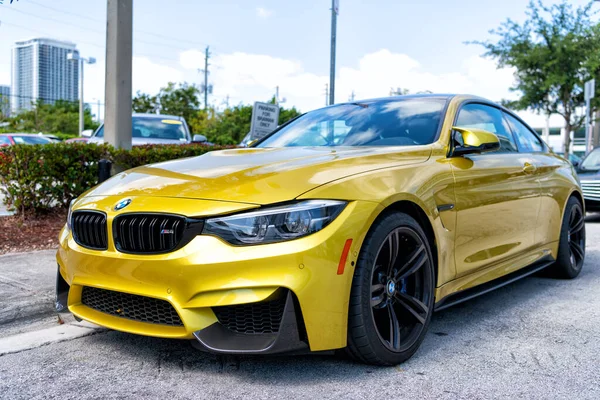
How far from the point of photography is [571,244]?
17.6ft

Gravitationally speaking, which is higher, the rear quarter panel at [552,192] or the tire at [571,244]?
the rear quarter panel at [552,192]

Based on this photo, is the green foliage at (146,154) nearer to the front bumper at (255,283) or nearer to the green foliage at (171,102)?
the front bumper at (255,283)

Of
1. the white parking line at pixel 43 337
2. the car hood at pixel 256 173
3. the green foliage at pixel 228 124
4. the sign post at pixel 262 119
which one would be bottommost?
the white parking line at pixel 43 337

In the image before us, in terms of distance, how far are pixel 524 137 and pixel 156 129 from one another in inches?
339

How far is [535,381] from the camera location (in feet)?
9.34

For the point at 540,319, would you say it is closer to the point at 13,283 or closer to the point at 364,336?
the point at 364,336

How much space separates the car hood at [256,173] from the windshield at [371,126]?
0.30 meters

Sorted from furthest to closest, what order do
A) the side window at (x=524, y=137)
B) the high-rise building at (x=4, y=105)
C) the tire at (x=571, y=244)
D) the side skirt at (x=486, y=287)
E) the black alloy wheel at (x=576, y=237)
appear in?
the high-rise building at (x=4, y=105)
the black alloy wheel at (x=576, y=237)
the tire at (x=571, y=244)
the side window at (x=524, y=137)
the side skirt at (x=486, y=287)

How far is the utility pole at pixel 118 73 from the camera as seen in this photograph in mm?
7766

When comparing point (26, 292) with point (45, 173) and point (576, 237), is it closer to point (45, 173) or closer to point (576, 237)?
point (45, 173)

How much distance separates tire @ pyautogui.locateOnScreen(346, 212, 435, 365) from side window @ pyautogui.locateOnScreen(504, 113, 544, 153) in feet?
6.70

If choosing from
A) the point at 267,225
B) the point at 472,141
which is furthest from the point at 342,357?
the point at 472,141

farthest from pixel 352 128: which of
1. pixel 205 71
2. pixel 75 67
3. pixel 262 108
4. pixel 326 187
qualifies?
pixel 75 67

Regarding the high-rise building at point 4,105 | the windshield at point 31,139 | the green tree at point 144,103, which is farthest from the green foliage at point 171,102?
the windshield at point 31,139
